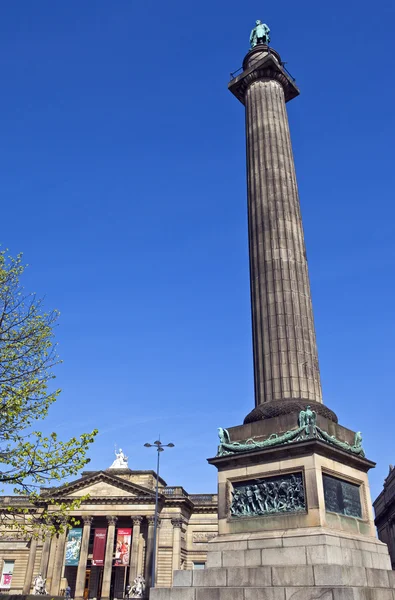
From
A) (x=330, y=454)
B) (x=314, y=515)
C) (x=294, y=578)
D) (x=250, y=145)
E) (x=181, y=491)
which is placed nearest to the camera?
(x=294, y=578)

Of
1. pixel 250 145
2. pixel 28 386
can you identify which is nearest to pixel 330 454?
pixel 28 386

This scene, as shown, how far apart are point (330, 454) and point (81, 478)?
184 feet

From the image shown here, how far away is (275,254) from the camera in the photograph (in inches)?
739

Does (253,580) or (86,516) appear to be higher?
(86,516)

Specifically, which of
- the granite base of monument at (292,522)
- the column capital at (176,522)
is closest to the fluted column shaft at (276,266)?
the granite base of monument at (292,522)

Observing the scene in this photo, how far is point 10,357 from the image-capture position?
54.9 feet

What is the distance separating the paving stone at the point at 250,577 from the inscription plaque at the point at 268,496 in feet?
4.89

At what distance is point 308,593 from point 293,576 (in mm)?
879

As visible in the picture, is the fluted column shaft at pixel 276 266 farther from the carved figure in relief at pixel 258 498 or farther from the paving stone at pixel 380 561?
the paving stone at pixel 380 561

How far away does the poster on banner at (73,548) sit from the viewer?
2383 inches

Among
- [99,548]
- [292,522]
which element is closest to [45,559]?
[99,548]

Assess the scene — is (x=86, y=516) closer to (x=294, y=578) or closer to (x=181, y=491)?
(x=181, y=491)

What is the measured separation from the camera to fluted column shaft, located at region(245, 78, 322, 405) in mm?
16891

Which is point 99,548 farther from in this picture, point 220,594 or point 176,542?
point 220,594
